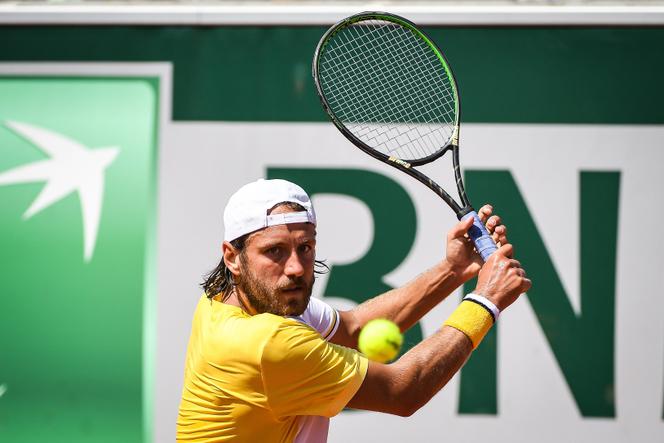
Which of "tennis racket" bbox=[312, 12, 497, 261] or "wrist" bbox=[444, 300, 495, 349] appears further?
"tennis racket" bbox=[312, 12, 497, 261]

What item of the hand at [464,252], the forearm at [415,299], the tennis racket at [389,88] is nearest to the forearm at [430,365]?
the hand at [464,252]

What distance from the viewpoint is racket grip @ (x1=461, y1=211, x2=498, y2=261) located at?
290 centimetres

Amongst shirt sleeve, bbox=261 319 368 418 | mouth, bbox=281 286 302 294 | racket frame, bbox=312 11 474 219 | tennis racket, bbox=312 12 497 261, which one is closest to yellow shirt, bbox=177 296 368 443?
shirt sleeve, bbox=261 319 368 418

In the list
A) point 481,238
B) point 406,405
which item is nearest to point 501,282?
point 481,238

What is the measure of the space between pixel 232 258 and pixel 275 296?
241 millimetres

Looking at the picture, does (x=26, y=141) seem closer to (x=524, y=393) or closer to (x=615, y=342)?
(x=524, y=393)

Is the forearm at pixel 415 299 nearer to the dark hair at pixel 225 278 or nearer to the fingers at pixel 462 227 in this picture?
the fingers at pixel 462 227

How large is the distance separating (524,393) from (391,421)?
0.67 m

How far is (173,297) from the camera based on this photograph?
171 inches

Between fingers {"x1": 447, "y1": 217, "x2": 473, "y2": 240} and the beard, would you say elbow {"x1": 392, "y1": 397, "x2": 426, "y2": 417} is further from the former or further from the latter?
fingers {"x1": 447, "y1": 217, "x2": 473, "y2": 240}

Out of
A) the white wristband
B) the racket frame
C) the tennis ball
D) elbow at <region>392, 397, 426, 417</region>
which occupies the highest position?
the racket frame

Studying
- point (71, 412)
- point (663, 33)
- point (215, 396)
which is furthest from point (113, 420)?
point (663, 33)

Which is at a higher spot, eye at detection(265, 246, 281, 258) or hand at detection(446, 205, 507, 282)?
hand at detection(446, 205, 507, 282)

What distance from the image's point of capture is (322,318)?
3289mm
